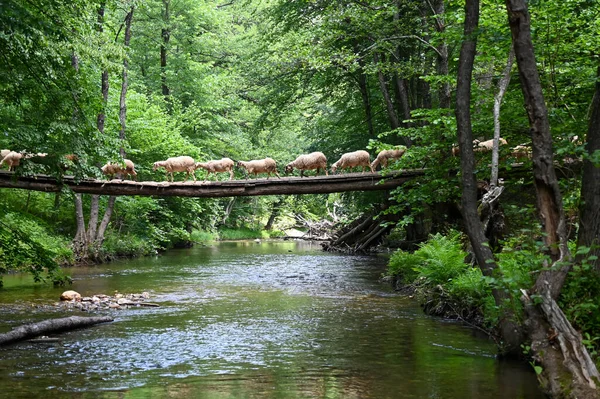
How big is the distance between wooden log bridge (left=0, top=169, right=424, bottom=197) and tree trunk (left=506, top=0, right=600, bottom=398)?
6.62 m

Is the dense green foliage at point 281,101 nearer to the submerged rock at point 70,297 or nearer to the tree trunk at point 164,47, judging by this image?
the tree trunk at point 164,47

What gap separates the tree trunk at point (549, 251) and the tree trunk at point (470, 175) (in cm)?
146

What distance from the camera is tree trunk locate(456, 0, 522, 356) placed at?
23.3 feet

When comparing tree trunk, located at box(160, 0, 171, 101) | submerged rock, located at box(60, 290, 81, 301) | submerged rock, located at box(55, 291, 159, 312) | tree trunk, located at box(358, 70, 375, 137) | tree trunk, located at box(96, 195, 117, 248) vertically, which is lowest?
submerged rock, located at box(55, 291, 159, 312)

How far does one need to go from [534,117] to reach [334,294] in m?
7.95

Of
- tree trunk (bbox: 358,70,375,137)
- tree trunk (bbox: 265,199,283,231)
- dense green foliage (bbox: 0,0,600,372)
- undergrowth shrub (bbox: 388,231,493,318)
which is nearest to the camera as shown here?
dense green foliage (bbox: 0,0,600,372)

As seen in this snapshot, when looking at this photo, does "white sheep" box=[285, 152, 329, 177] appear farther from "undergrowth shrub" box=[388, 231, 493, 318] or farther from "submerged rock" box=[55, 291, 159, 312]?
"submerged rock" box=[55, 291, 159, 312]

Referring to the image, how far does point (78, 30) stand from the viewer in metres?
12.0

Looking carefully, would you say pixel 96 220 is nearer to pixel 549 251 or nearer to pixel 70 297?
pixel 70 297

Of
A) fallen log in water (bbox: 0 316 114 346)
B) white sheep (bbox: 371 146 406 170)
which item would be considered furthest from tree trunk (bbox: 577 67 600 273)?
white sheep (bbox: 371 146 406 170)

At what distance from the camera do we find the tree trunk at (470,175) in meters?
7.09

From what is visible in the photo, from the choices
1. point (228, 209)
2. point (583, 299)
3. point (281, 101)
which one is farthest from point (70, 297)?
point (228, 209)

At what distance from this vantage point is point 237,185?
13828mm

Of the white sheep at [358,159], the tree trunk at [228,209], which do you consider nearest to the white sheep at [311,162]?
the white sheep at [358,159]
